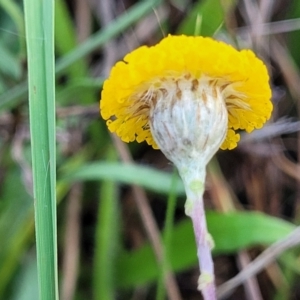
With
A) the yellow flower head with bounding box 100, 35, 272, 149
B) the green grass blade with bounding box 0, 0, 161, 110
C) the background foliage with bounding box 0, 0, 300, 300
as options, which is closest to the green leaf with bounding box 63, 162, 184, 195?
the background foliage with bounding box 0, 0, 300, 300

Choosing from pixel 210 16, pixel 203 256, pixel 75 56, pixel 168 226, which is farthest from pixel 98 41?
pixel 203 256

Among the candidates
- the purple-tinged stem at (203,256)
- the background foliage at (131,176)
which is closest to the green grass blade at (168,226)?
the background foliage at (131,176)

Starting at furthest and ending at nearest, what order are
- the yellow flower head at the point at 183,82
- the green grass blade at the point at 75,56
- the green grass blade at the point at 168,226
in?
1. the green grass blade at the point at 75,56
2. the green grass blade at the point at 168,226
3. the yellow flower head at the point at 183,82

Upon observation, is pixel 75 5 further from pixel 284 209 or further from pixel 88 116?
pixel 284 209

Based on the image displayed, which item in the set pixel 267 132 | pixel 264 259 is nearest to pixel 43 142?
pixel 264 259

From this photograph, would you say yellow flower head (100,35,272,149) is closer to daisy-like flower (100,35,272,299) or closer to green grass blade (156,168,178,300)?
daisy-like flower (100,35,272,299)

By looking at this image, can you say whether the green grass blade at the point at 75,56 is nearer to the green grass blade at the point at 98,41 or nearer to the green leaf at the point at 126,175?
the green grass blade at the point at 98,41
